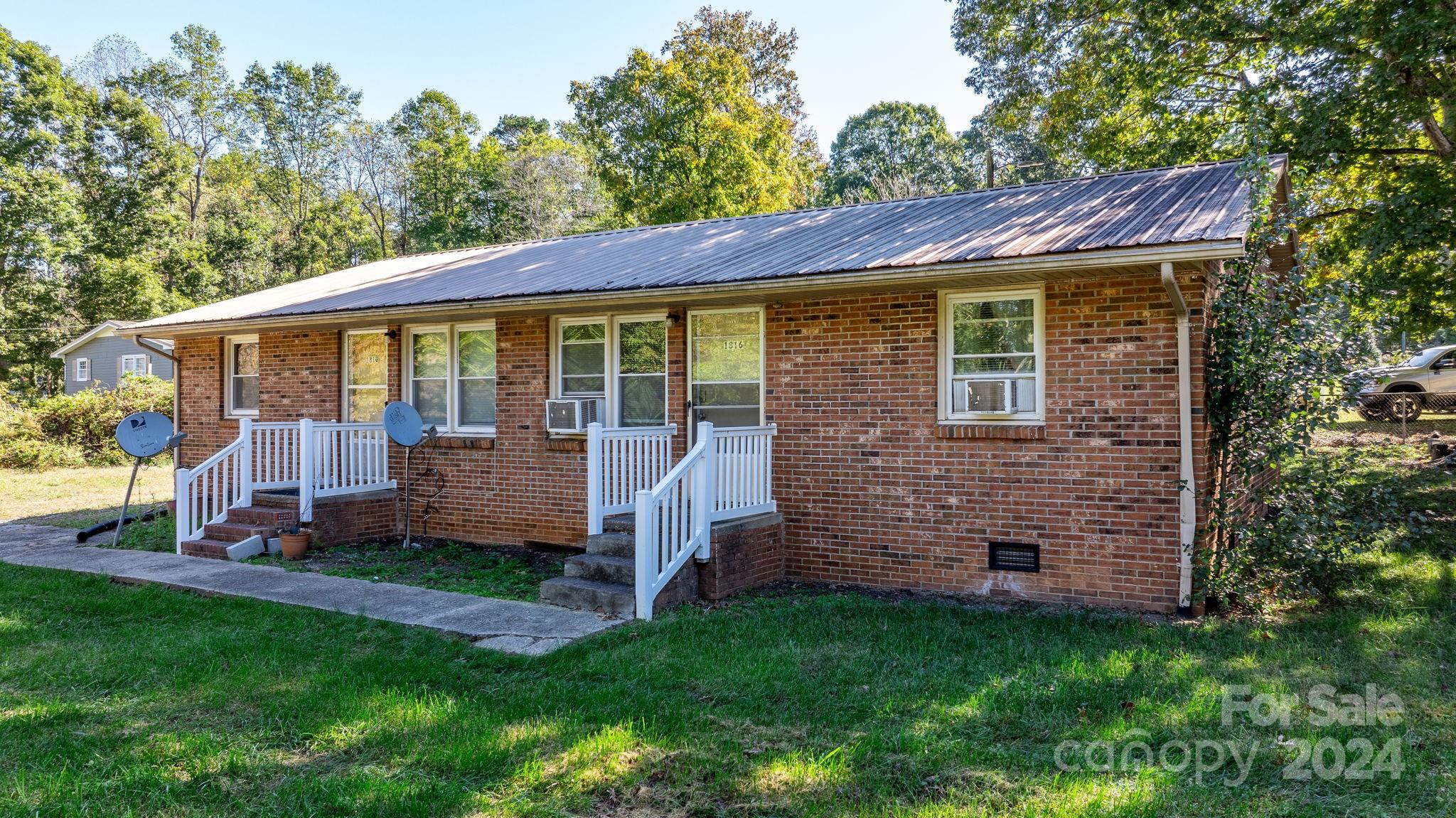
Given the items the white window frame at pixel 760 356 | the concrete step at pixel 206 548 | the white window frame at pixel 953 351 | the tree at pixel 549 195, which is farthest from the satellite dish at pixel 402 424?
the tree at pixel 549 195

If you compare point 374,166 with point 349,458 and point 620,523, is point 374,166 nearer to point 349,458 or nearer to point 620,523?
point 349,458

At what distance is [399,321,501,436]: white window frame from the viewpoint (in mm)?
10094

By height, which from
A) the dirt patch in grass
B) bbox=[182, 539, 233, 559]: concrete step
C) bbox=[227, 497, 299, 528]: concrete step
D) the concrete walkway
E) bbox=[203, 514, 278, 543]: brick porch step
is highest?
bbox=[227, 497, 299, 528]: concrete step

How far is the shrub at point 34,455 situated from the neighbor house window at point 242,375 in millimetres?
10237

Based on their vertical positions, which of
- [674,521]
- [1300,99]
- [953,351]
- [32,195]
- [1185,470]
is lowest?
[674,521]

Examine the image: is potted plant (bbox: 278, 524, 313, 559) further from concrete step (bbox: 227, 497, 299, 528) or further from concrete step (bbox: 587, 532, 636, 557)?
concrete step (bbox: 587, 532, 636, 557)

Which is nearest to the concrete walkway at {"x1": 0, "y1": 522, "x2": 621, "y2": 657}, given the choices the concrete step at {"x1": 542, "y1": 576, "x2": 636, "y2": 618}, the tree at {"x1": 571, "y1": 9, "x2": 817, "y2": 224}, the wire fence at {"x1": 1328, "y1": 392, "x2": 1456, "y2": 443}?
the concrete step at {"x1": 542, "y1": 576, "x2": 636, "y2": 618}

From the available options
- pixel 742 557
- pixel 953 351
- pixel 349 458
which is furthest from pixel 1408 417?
pixel 349 458

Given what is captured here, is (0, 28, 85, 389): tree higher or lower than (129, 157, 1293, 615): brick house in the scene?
higher

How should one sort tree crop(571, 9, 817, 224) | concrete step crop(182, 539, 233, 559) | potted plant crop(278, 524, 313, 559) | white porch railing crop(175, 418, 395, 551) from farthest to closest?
tree crop(571, 9, 817, 224) → white porch railing crop(175, 418, 395, 551) → concrete step crop(182, 539, 233, 559) → potted plant crop(278, 524, 313, 559)

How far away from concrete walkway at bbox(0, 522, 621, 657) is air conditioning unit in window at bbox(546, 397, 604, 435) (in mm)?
2362

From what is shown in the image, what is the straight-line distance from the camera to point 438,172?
3638 cm

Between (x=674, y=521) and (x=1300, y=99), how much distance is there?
33.0 feet

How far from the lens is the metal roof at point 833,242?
6801mm
